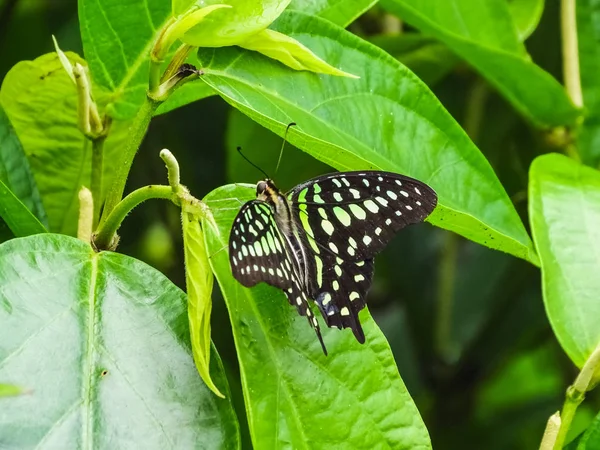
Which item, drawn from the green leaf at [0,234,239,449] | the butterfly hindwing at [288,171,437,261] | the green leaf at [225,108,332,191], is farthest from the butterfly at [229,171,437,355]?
the green leaf at [225,108,332,191]

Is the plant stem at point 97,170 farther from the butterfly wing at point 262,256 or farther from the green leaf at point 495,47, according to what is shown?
the green leaf at point 495,47

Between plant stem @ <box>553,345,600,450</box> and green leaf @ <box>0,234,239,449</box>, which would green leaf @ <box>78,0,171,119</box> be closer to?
green leaf @ <box>0,234,239,449</box>

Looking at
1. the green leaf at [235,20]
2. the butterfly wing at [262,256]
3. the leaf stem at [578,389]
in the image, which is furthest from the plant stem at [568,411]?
the green leaf at [235,20]

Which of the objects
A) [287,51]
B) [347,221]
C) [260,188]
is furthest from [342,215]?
[287,51]

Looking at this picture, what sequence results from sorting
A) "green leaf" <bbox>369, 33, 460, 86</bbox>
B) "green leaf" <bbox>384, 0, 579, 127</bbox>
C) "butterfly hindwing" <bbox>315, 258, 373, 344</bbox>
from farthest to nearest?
"green leaf" <bbox>369, 33, 460, 86</bbox>
"green leaf" <bbox>384, 0, 579, 127</bbox>
"butterfly hindwing" <bbox>315, 258, 373, 344</bbox>

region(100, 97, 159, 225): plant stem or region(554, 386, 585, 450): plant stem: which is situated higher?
region(100, 97, 159, 225): plant stem

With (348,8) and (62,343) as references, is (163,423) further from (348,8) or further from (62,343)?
(348,8)

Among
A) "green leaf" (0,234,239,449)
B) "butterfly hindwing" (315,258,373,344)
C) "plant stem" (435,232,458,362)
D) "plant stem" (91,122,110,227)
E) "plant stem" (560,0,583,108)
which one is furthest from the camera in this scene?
"plant stem" (435,232,458,362)

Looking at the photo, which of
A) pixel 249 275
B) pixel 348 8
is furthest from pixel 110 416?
pixel 348 8
